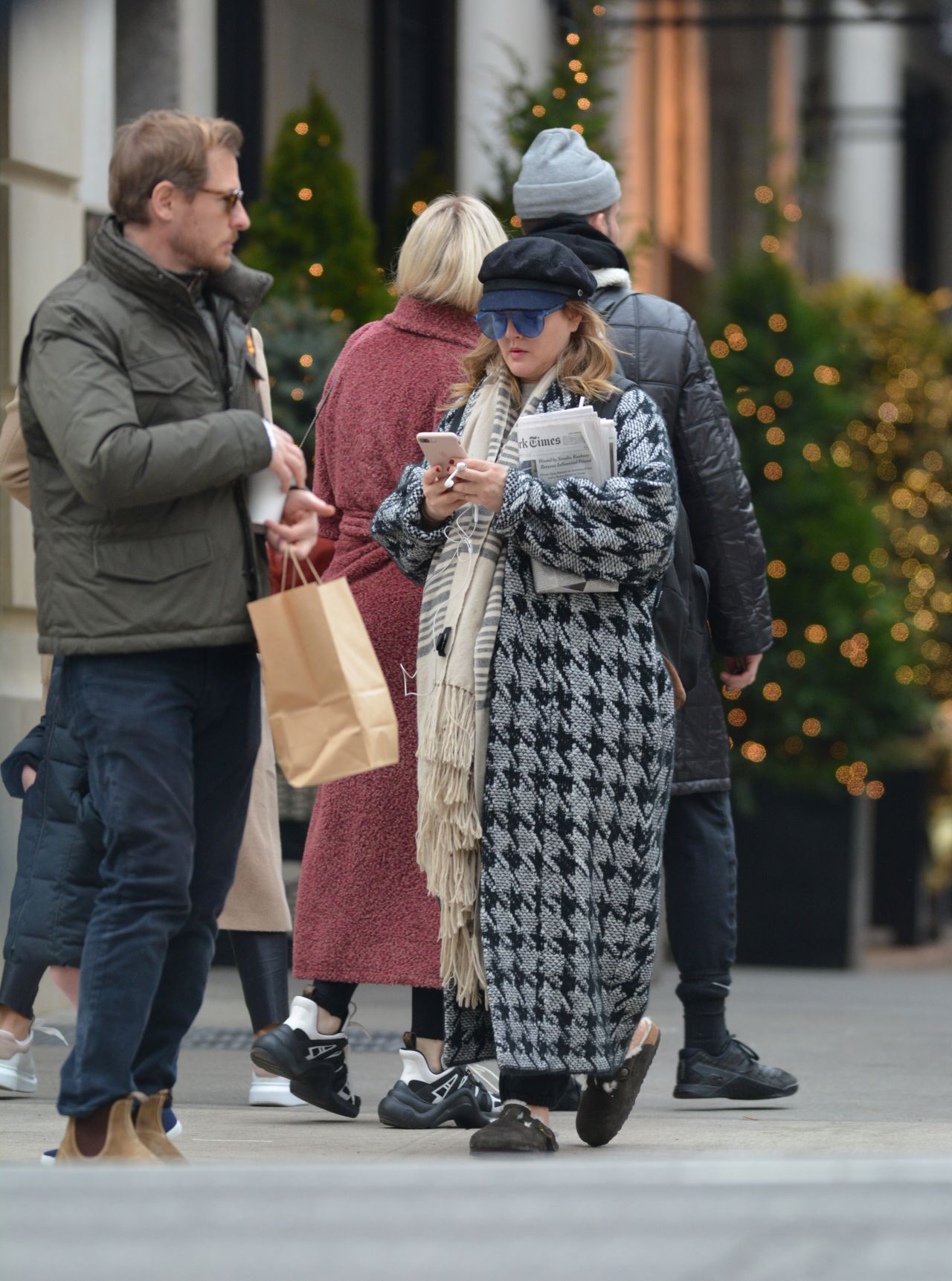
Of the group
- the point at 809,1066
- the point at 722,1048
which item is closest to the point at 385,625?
the point at 722,1048

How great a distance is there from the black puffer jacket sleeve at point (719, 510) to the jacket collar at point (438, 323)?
50cm

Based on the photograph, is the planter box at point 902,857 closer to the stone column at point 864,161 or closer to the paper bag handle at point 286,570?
the paper bag handle at point 286,570

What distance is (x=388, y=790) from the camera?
534 centimetres

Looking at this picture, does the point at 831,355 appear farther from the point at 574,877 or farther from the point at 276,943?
the point at 574,877

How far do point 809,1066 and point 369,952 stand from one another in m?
1.81

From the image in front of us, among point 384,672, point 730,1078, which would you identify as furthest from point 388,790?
point 730,1078

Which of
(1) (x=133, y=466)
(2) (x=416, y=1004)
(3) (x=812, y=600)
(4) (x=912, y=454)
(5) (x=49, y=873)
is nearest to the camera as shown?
(1) (x=133, y=466)

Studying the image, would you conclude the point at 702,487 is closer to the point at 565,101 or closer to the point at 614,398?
the point at 614,398

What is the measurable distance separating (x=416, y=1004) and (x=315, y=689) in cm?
Answer: 136

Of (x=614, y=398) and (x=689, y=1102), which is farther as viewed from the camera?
(x=689, y=1102)

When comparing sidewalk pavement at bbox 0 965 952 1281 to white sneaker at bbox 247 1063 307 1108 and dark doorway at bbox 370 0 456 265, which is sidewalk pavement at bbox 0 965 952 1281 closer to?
white sneaker at bbox 247 1063 307 1108

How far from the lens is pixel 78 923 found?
5098 mm

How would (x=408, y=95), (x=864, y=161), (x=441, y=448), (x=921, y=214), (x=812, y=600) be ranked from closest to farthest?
(x=441, y=448) < (x=812, y=600) < (x=408, y=95) < (x=864, y=161) < (x=921, y=214)

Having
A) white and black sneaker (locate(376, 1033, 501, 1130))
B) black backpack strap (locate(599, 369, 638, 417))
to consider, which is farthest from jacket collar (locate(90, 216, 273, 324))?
white and black sneaker (locate(376, 1033, 501, 1130))
